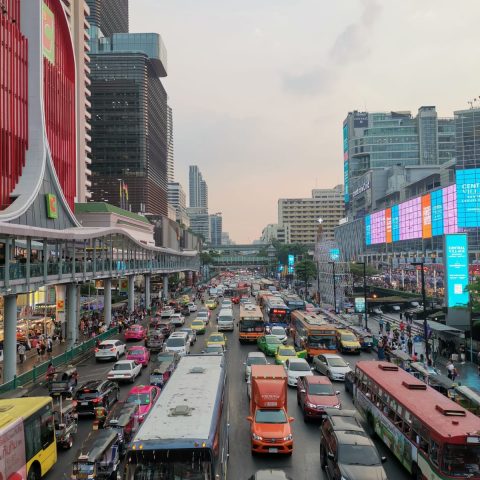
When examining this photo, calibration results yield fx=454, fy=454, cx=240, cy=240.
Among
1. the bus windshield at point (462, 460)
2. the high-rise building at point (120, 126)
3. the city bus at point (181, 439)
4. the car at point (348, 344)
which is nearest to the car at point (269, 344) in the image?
the car at point (348, 344)

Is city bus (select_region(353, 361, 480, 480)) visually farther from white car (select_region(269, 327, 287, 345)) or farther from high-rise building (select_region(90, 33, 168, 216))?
high-rise building (select_region(90, 33, 168, 216))

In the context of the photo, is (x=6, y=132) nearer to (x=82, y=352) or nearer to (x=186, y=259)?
(x=82, y=352)

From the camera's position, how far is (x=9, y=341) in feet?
84.8

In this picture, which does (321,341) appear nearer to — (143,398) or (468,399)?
(468,399)

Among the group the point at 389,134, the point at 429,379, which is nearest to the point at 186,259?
the point at 429,379

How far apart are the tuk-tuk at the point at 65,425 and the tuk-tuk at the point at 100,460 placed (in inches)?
109

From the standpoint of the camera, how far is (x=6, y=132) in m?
43.5

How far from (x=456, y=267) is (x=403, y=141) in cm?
14163

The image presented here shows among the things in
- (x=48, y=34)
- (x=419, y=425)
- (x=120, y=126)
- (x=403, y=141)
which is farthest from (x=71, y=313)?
(x=403, y=141)

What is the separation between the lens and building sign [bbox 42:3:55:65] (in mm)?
51812

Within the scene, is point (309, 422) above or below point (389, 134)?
below

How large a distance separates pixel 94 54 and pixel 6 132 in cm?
15356

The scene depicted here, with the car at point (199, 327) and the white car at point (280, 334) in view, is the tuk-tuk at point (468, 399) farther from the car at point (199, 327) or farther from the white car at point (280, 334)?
the car at point (199, 327)

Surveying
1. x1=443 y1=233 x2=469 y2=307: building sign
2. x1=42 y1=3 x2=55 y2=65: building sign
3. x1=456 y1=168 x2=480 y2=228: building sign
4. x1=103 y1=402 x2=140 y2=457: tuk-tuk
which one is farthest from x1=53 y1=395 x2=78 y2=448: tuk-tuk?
x1=456 y1=168 x2=480 y2=228: building sign
